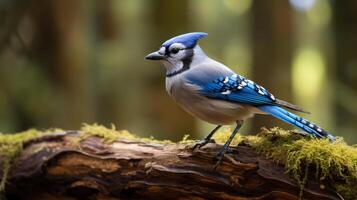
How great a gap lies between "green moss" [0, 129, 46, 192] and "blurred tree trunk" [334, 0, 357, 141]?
429 centimetres

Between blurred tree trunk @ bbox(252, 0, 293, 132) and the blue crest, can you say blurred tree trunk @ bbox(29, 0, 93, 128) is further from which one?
the blue crest

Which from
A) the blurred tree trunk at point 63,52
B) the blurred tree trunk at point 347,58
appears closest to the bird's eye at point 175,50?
the blurred tree trunk at point 63,52

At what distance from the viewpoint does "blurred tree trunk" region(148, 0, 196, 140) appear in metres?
7.15

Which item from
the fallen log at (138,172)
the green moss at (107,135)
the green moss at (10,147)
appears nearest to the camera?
the fallen log at (138,172)

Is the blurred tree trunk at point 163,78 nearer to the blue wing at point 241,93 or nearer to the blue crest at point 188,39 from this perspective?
the blue crest at point 188,39

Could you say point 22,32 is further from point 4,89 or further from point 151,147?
point 151,147

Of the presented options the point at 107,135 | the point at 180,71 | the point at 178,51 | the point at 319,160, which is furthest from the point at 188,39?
the point at 319,160

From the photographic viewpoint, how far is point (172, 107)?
23.5 feet

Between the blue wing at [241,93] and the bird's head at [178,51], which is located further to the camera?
the bird's head at [178,51]

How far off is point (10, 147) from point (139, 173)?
1389mm

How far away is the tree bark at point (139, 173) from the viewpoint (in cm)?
352

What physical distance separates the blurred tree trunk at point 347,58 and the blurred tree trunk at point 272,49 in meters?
0.71

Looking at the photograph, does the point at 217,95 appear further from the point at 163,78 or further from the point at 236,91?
the point at 163,78

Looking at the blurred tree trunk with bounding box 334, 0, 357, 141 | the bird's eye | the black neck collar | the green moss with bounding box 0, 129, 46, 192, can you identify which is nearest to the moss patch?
the black neck collar
